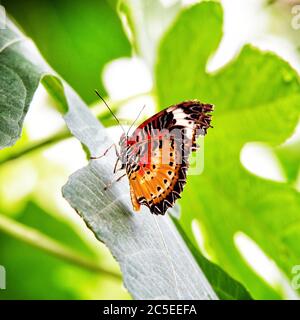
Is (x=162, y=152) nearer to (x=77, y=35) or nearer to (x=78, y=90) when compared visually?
(x=78, y=90)

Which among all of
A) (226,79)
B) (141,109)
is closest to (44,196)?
(141,109)

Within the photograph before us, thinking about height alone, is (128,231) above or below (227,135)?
below

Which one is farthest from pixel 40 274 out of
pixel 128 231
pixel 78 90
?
pixel 128 231

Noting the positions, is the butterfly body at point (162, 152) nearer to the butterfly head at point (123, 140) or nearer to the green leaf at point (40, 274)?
the butterfly head at point (123, 140)

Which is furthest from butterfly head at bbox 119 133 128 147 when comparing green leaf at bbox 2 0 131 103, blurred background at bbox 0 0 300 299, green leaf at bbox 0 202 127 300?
green leaf at bbox 0 202 127 300

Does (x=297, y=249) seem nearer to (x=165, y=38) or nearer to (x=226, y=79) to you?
(x=226, y=79)

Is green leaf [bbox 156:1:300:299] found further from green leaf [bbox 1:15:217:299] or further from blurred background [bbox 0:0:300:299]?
green leaf [bbox 1:15:217:299]


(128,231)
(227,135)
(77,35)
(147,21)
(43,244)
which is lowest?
(128,231)

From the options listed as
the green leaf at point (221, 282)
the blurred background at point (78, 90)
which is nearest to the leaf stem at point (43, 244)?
the green leaf at point (221, 282)
